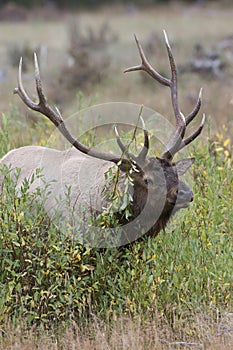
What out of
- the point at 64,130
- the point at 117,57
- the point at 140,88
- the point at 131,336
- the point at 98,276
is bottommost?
the point at 131,336

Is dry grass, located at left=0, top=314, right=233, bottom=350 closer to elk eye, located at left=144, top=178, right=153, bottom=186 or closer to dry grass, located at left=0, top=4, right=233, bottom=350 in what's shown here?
dry grass, located at left=0, top=4, right=233, bottom=350

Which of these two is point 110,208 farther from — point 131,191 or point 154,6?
point 154,6

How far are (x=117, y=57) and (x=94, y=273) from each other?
16.7 metres

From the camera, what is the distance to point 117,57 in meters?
21.9

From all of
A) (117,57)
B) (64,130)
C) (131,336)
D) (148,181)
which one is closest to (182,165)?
(148,181)

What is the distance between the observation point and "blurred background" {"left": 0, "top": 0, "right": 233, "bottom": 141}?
15.2 m

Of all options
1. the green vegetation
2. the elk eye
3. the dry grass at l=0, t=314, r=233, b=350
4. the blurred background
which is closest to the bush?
the green vegetation

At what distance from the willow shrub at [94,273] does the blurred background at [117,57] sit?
2.76m

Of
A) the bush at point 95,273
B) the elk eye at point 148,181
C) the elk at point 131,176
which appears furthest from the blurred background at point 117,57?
the elk eye at point 148,181

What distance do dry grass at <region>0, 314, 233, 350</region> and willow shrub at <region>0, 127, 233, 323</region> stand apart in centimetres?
12

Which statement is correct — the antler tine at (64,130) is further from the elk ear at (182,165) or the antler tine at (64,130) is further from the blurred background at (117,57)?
the blurred background at (117,57)

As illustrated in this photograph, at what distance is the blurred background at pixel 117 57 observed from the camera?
15.2 meters

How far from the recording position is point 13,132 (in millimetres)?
8742

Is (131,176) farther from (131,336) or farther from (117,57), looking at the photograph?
(117,57)
